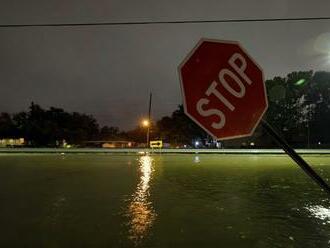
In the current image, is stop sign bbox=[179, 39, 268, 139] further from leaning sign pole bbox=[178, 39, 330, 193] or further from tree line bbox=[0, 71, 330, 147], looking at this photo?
tree line bbox=[0, 71, 330, 147]

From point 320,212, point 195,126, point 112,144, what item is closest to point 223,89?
point 320,212

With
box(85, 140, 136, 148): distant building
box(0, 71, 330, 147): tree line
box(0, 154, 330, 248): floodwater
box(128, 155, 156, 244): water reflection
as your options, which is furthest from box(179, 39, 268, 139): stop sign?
box(85, 140, 136, 148): distant building

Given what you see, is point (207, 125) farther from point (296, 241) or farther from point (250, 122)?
point (296, 241)

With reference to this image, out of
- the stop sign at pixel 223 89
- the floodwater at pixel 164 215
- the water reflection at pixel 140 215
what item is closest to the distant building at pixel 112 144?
the floodwater at pixel 164 215

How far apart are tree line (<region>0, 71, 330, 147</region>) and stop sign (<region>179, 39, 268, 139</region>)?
52881mm

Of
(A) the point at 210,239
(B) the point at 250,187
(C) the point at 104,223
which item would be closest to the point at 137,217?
(C) the point at 104,223

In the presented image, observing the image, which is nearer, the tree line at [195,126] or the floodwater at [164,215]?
the floodwater at [164,215]

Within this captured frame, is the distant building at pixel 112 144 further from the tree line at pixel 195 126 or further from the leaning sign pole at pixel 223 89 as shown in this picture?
the leaning sign pole at pixel 223 89

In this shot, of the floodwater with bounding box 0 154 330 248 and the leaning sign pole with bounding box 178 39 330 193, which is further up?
the leaning sign pole with bounding box 178 39 330 193

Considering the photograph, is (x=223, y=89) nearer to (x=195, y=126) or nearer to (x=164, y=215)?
(x=164, y=215)

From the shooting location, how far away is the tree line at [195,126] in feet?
263

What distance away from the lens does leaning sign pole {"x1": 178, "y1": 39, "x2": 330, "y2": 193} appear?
2.88 m

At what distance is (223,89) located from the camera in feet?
9.58

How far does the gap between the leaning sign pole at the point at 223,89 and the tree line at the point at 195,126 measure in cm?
5288
